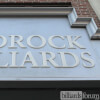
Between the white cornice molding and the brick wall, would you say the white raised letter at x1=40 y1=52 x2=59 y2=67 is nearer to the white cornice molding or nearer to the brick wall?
the white cornice molding

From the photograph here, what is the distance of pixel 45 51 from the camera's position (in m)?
6.09

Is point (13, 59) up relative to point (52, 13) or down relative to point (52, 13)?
down

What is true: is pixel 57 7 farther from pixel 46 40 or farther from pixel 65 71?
pixel 65 71

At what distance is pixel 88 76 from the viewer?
5.69 metres

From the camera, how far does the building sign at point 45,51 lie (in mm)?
5719

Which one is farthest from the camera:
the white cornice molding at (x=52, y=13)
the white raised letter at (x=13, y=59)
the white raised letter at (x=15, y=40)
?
the white cornice molding at (x=52, y=13)

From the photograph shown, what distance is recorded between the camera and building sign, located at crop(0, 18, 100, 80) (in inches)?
225

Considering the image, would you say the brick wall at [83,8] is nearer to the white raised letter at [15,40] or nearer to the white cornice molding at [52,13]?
the white cornice molding at [52,13]

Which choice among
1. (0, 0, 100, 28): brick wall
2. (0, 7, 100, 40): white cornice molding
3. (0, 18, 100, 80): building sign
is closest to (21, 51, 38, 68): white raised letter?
(0, 18, 100, 80): building sign

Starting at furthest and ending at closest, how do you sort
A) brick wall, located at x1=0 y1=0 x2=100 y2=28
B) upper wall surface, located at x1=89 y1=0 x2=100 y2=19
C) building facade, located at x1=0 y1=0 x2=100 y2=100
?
upper wall surface, located at x1=89 y1=0 x2=100 y2=19, brick wall, located at x1=0 y1=0 x2=100 y2=28, building facade, located at x1=0 y1=0 x2=100 y2=100

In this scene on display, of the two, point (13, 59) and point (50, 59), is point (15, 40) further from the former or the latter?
point (50, 59)

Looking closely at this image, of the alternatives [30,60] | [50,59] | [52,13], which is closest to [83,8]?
[52,13]

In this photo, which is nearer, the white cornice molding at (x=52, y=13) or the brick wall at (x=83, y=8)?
the white cornice molding at (x=52, y=13)

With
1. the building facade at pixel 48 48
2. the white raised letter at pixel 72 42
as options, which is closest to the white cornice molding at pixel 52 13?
the building facade at pixel 48 48
